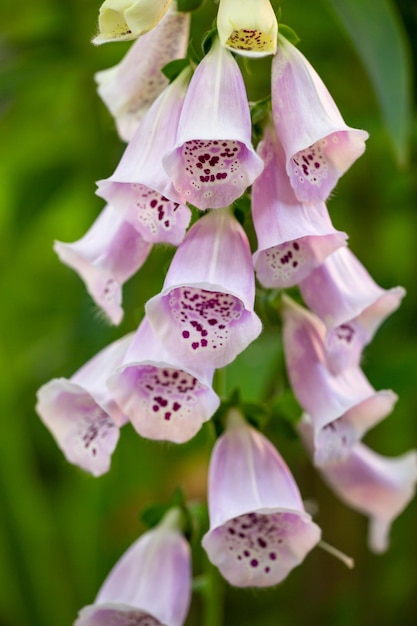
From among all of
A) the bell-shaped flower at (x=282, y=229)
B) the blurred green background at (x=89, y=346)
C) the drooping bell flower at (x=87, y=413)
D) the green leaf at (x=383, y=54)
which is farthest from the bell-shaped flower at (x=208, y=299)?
the blurred green background at (x=89, y=346)

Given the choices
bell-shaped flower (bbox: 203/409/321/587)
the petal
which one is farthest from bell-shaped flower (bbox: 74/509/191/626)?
bell-shaped flower (bbox: 203/409/321/587)

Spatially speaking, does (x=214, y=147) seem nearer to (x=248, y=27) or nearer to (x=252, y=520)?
(x=248, y=27)

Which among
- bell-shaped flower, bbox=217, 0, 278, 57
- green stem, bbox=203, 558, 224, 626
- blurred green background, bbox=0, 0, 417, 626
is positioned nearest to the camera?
bell-shaped flower, bbox=217, 0, 278, 57

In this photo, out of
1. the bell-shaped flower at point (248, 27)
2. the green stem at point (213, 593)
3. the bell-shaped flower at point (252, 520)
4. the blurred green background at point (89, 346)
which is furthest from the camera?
the blurred green background at point (89, 346)

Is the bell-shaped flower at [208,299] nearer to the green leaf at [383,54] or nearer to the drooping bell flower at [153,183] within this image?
the drooping bell flower at [153,183]

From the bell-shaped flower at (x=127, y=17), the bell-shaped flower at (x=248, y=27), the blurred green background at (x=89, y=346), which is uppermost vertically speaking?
the bell-shaped flower at (x=127, y=17)

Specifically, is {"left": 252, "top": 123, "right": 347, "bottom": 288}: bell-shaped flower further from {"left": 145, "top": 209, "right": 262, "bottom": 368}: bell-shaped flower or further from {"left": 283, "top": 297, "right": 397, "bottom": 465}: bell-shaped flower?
{"left": 283, "top": 297, "right": 397, "bottom": 465}: bell-shaped flower

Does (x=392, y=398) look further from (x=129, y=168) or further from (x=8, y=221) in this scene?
(x=8, y=221)
